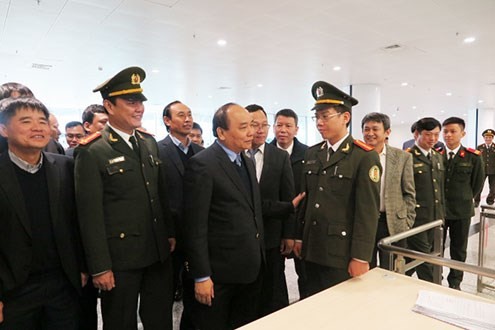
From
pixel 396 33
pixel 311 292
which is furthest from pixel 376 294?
pixel 396 33

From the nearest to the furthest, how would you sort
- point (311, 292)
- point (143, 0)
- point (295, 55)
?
point (311, 292)
point (143, 0)
point (295, 55)

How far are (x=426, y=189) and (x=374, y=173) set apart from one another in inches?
56.5

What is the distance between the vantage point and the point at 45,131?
1528 millimetres

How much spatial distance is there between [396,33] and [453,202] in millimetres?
3064

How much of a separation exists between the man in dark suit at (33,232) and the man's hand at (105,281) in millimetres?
113

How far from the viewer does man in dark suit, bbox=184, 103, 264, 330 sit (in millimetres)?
1699

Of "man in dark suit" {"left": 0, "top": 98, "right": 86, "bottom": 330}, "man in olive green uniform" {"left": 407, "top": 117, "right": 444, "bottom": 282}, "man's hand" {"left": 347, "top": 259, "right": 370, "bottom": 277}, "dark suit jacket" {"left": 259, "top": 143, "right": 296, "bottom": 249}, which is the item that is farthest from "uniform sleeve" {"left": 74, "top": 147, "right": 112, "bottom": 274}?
"man in olive green uniform" {"left": 407, "top": 117, "right": 444, "bottom": 282}

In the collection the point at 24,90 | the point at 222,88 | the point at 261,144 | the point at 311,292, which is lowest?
the point at 311,292

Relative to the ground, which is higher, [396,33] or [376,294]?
[396,33]

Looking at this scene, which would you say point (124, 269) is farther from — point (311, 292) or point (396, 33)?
point (396, 33)

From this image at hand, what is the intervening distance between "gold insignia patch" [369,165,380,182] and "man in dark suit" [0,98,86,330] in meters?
1.58

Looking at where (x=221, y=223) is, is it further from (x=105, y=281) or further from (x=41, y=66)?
(x=41, y=66)

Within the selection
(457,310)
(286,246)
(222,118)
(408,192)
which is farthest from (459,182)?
(222,118)

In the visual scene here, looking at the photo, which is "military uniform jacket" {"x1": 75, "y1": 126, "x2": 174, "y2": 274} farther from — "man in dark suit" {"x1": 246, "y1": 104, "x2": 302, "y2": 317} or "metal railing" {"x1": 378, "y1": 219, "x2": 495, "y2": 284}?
"metal railing" {"x1": 378, "y1": 219, "x2": 495, "y2": 284}
